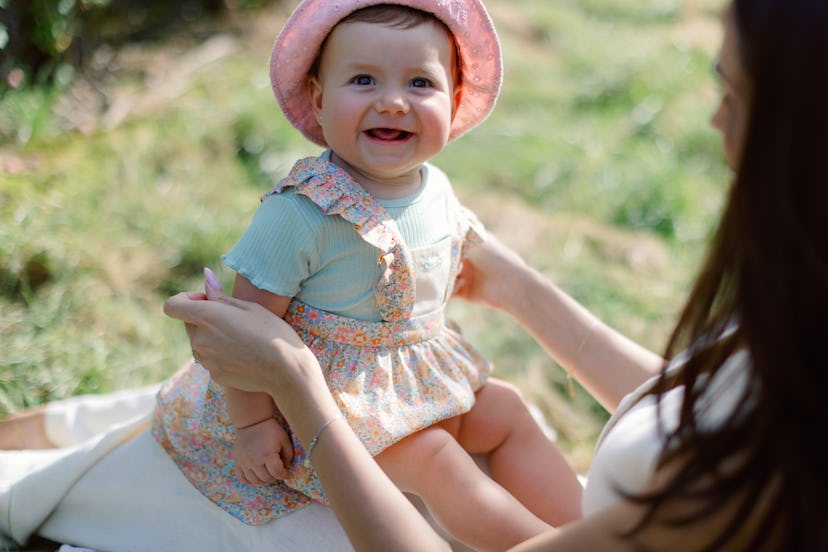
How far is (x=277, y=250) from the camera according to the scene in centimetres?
188

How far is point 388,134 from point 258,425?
66 cm

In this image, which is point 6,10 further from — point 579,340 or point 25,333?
point 579,340

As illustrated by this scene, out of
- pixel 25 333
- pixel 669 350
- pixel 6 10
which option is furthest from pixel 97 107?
pixel 669 350

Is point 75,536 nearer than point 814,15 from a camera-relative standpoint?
No

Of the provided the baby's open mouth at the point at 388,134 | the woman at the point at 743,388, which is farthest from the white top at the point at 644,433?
the baby's open mouth at the point at 388,134

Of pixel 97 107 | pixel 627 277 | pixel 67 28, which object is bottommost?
pixel 627 277

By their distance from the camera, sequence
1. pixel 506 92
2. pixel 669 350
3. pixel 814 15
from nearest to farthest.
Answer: pixel 814 15
pixel 669 350
pixel 506 92

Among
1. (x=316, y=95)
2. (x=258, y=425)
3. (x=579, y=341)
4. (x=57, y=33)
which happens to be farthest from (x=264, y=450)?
(x=57, y=33)

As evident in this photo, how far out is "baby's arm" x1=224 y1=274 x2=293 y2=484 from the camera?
189 centimetres

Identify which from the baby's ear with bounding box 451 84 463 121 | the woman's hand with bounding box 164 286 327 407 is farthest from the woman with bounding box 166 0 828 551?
the baby's ear with bounding box 451 84 463 121

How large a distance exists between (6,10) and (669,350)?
329 centimetres

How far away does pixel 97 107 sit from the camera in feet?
14.5

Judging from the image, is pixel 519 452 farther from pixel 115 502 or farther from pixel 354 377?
pixel 115 502

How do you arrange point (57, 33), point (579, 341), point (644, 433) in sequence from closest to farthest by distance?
point (644, 433), point (579, 341), point (57, 33)
